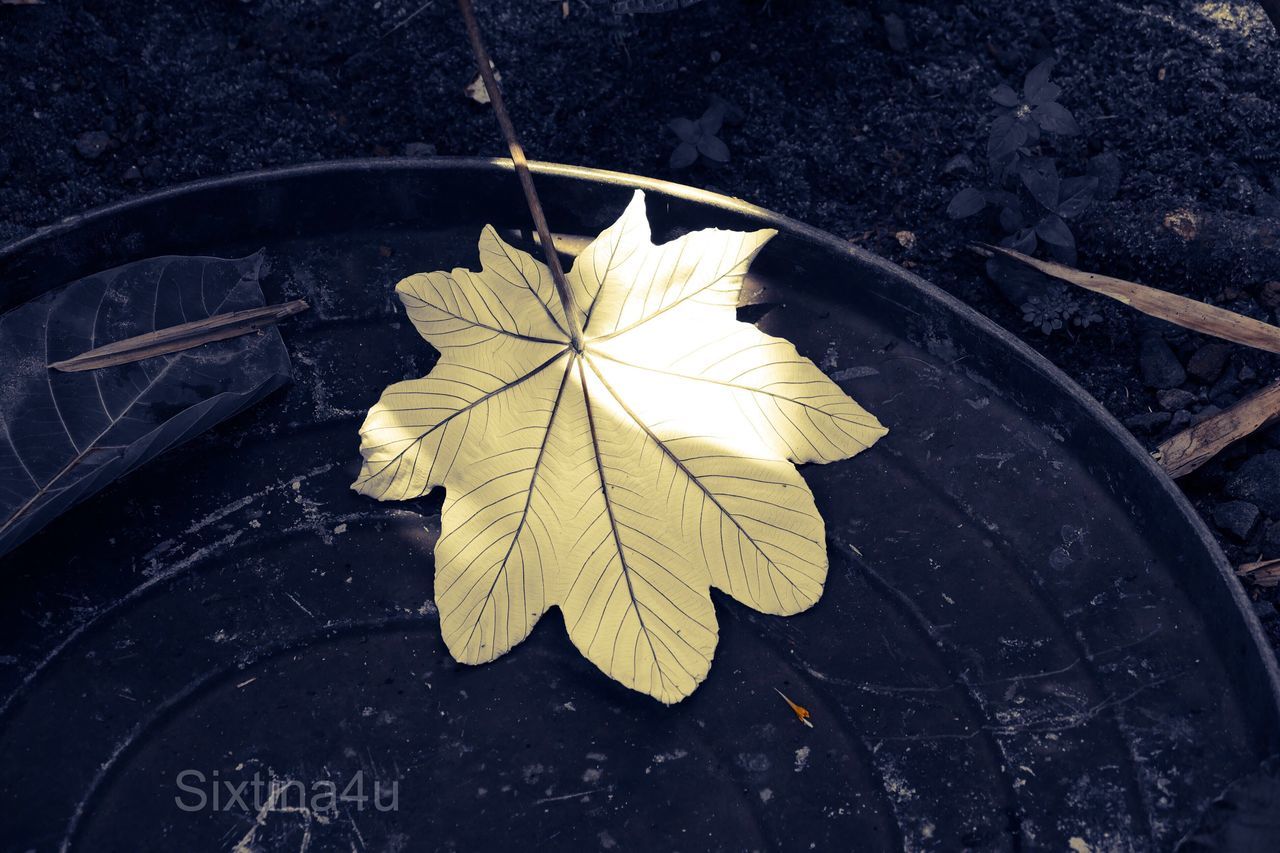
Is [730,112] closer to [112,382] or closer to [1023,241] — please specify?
[1023,241]

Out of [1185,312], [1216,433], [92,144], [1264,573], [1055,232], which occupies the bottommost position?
[1264,573]

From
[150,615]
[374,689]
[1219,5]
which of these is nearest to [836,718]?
[374,689]

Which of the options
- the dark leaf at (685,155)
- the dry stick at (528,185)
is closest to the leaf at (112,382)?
the dry stick at (528,185)

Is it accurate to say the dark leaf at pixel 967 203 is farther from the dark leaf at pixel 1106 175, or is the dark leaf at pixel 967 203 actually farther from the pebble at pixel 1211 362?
the pebble at pixel 1211 362

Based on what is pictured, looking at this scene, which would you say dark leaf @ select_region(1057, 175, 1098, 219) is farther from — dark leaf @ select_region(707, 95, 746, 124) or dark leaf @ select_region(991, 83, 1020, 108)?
dark leaf @ select_region(707, 95, 746, 124)

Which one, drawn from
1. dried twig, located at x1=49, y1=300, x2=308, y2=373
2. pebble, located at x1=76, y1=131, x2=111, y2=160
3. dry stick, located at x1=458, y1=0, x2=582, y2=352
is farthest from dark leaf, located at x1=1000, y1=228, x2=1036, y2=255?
pebble, located at x1=76, y1=131, x2=111, y2=160

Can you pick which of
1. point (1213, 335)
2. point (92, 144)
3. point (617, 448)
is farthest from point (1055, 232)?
point (92, 144)
